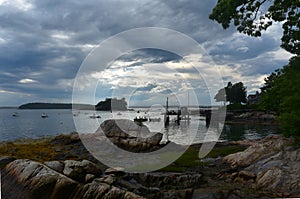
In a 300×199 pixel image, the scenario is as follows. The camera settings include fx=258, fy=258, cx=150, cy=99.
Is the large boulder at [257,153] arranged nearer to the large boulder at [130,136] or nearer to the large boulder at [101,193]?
the large boulder at [130,136]

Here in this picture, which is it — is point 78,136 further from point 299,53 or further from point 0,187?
point 299,53

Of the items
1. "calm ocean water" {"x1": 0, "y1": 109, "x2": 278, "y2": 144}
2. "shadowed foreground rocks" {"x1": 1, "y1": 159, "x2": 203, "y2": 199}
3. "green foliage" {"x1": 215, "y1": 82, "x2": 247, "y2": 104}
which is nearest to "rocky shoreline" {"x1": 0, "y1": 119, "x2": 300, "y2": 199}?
"shadowed foreground rocks" {"x1": 1, "y1": 159, "x2": 203, "y2": 199}

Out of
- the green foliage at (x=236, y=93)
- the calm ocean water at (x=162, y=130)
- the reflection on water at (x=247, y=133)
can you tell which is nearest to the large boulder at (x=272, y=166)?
the calm ocean water at (x=162, y=130)

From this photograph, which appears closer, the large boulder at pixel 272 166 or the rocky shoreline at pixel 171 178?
the rocky shoreline at pixel 171 178

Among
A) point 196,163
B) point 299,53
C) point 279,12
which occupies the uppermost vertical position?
point 279,12

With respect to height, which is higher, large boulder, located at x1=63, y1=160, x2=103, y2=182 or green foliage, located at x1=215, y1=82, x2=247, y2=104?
green foliage, located at x1=215, y1=82, x2=247, y2=104

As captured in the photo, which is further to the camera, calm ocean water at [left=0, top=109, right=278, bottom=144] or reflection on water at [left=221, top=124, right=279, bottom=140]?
reflection on water at [left=221, top=124, right=279, bottom=140]

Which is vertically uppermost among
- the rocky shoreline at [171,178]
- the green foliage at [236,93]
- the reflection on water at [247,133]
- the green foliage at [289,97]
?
the green foliage at [236,93]

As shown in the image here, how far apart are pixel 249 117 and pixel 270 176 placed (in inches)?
1664

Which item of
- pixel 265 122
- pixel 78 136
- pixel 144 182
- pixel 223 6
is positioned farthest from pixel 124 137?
pixel 265 122

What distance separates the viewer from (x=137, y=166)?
11812mm

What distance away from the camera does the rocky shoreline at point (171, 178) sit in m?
6.80

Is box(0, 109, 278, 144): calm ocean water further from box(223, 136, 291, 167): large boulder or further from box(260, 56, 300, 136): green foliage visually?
box(260, 56, 300, 136): green foliage

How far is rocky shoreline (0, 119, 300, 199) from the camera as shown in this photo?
6797 mm
